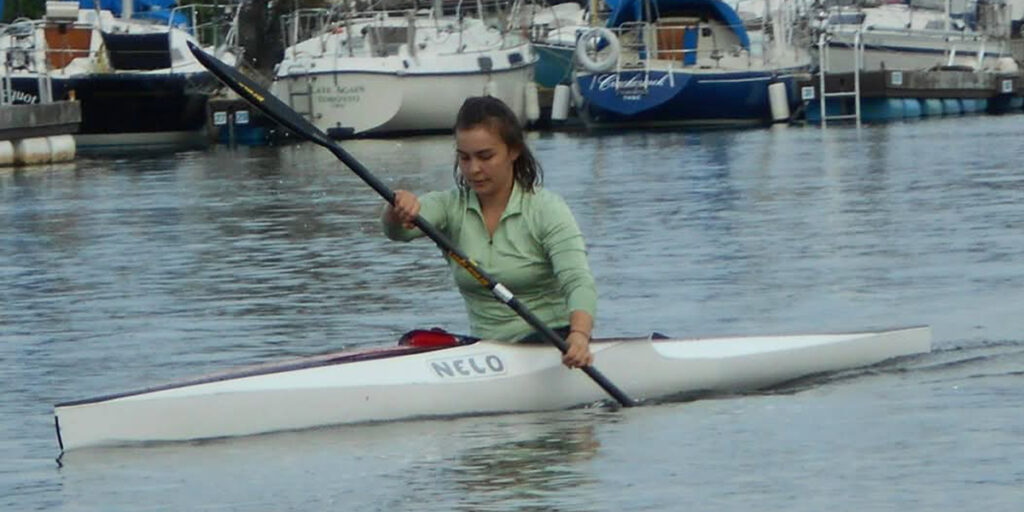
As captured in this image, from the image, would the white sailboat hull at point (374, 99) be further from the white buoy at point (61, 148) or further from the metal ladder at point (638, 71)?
the white buoy at point (61, 148)

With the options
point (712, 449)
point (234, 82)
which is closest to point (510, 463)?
point (712, 449)

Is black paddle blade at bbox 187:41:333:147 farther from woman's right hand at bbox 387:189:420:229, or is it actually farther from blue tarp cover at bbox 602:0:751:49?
blue tarp cover at bbox 602:0:751:49

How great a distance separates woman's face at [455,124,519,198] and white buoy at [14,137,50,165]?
27096mm

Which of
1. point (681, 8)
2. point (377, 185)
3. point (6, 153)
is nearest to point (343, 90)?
point (681, 8)

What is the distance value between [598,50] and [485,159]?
37.4m

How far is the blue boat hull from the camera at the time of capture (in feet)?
145

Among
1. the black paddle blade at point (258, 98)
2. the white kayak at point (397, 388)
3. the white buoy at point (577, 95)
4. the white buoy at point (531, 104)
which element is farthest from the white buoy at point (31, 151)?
the white kayak at point (397, 388)

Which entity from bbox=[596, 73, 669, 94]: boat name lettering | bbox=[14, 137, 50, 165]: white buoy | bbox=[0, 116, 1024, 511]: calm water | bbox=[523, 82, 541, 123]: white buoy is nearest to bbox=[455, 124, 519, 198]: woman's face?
bbox=[0, 116, 1024, 511]: calm water

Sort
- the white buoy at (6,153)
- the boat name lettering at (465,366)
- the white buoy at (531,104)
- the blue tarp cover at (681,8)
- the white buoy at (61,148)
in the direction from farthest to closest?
the white buoy at (531,104) < the blue tarp cover at (681,8) < the white buoy at (61,148) < the white buoy at (6,153) < the boat name lettering at (465,366)

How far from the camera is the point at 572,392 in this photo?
9.63 meters

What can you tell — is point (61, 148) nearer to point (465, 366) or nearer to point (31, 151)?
point (31, 151)

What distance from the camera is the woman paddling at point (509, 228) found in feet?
29.4

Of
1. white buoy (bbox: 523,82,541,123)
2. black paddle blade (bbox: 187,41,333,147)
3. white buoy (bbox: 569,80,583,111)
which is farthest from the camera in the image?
white buoy (bbox: 523,82,541,123)

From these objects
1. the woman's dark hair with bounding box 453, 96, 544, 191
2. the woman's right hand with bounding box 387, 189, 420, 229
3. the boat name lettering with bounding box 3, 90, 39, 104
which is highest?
the woman's dark hair with bounding box 453, 96, 544, 191
